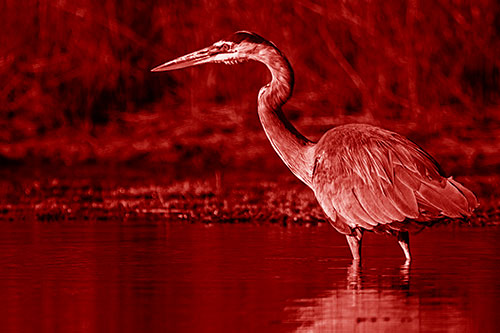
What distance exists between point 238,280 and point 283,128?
214 cm

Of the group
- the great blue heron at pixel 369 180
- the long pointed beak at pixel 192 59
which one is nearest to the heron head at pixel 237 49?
the long pointed beak at pixel 192 59

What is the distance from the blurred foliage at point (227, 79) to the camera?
16.8 m

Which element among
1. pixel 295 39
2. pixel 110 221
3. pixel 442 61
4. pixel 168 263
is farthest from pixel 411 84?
pixel 168 263

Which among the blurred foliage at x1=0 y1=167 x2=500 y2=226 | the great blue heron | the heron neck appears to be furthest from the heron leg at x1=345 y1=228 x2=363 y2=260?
the blurred foliage at x1=0 y1=167 x2=500 y2=226

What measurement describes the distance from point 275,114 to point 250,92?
7.60 meters

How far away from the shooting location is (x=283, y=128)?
10.5 metres

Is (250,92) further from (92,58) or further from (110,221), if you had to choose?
(110,221)

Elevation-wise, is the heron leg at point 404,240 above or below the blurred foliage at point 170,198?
below

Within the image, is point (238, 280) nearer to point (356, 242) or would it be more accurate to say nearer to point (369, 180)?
point (356, 242)

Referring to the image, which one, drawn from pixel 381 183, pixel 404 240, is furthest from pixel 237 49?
pixel 404 240

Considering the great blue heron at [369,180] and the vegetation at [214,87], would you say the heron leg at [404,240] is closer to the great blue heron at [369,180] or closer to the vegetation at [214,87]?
the great blue heron at [369,180]

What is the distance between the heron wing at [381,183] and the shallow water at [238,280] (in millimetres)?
402

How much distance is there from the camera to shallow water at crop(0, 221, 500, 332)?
23.2 ft

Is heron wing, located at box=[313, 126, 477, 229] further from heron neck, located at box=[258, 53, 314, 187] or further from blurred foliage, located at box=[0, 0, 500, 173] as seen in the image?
blurred foliage, located at box=[0, 0, 500, 173]
